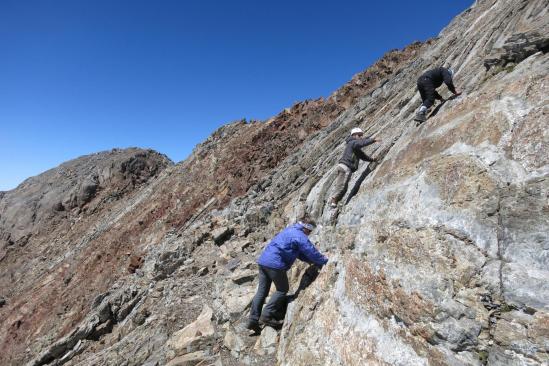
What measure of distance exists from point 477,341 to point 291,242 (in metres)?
3.90

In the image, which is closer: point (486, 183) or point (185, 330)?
point (486, 183)

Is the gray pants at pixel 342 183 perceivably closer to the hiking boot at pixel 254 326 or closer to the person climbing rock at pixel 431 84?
the person climbing rock at pixel 431 84

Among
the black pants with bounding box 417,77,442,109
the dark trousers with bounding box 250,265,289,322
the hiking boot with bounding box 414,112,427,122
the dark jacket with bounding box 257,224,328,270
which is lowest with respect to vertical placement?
the dark trousers with bounding box 250,265,289,322

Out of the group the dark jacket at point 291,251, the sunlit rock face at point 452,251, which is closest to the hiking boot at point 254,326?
the sunlit rock face at point 452,251

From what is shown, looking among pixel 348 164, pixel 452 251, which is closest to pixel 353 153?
pixel 348 164

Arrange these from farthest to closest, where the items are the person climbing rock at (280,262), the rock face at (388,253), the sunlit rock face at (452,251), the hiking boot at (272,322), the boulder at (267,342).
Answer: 1. the hiking boot at (272,322)
2. the person climbing rock at (280,262)
3. the boulder at (267,342)
4. the rock face at (388,253)
5. the sunlit rock face at (452,251)

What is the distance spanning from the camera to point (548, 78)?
6.45m

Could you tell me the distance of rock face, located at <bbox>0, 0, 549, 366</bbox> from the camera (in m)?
5.36

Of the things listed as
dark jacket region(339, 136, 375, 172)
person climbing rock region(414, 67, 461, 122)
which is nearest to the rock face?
dark jacket region(339, 136, 375, 172)

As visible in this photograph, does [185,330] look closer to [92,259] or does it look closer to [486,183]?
[486,183]

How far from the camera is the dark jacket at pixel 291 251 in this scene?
8016 mm

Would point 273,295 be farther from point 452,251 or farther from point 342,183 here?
point 452,251

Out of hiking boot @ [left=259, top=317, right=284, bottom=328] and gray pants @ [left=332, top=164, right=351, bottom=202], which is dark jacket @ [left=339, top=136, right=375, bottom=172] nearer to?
gray pants @ [left=332, top=164, right=351, bottom=202]

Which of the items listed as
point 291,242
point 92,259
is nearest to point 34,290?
point 92,259
